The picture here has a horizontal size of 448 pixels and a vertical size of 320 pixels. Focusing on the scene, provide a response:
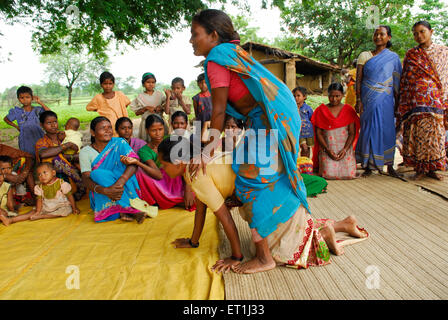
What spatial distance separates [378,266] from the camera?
199 centimetres

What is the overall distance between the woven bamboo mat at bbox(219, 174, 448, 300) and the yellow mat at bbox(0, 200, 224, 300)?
212 millimetres

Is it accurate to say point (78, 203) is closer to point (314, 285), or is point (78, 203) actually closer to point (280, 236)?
point (280, 236)

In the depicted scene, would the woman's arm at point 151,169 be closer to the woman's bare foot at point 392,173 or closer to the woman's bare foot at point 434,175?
the woman's bare foot at point 392,173

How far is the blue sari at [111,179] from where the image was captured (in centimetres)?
313

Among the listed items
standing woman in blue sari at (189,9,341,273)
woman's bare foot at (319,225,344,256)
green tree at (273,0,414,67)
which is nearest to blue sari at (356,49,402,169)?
woman's bare foot at (319,225,344,256)

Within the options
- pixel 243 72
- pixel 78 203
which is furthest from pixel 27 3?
pixel 243 72

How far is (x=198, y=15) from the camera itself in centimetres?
185

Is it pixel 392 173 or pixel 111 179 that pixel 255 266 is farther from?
pixel 392 173

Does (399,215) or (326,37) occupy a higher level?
(326,37)

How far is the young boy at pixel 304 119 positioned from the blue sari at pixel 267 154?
3.21 meters

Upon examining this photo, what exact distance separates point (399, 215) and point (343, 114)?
1.94 meters

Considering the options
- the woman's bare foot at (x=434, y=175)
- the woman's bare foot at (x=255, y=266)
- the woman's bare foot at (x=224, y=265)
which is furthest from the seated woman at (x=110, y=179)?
the woman's bare foot at (x=434, y=175)

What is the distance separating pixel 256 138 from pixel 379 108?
3118 mm
